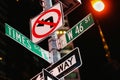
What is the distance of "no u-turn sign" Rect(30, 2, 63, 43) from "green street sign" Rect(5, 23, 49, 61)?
350mm

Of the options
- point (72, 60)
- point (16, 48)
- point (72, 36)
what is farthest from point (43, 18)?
point (16, 48)

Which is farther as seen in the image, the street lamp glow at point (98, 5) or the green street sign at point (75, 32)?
the street lamp glow at point (98, 5)

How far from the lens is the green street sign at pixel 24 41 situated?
18.4 feet

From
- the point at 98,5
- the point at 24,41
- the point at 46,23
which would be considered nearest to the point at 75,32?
the point at 46,23

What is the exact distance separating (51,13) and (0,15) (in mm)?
72978

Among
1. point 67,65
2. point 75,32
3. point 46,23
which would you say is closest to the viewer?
point 67,65

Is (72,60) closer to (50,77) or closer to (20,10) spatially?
(50,77)

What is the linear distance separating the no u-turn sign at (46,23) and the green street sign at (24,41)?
350 mm

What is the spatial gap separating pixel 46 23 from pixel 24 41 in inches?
32.0

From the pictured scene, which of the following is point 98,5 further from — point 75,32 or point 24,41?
point 24,41

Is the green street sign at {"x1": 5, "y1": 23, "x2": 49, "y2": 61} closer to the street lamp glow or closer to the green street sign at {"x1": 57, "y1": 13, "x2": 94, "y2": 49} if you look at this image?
the green street sign at {"x1": 57, "y1": 13, "x2": 94, "y2": 49}

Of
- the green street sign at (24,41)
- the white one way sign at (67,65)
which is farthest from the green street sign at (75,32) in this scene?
the white one way sign at (67,65)

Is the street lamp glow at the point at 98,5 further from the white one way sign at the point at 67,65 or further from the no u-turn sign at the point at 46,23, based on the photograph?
the white one way sign at the point at 67,65

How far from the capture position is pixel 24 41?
5.71 m
